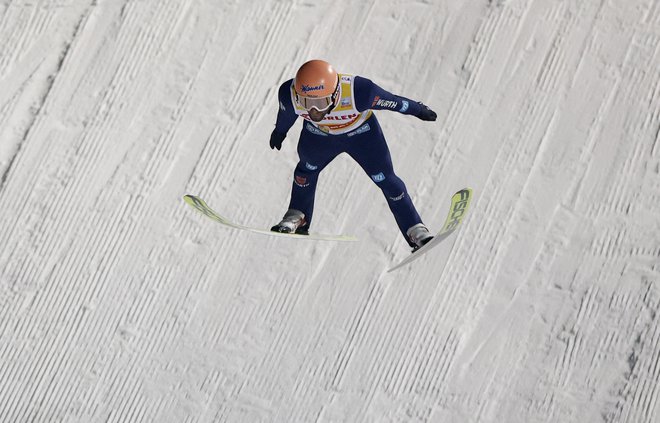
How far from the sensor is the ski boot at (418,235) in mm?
6590

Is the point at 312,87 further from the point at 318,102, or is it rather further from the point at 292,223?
the point at 292,223

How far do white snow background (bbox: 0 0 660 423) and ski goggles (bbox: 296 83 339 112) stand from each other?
1.90 metres

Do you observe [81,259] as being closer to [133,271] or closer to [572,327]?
[133,271]

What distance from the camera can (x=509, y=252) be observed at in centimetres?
737

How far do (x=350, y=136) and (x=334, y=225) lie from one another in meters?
1.50

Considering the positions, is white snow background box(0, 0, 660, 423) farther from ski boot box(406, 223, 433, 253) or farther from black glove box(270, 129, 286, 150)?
black glove box(270, 129, 286, 150)

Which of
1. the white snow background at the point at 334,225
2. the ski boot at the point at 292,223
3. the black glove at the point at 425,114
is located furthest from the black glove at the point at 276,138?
the white snow background at the point at 334,225

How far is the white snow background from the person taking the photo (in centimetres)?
710

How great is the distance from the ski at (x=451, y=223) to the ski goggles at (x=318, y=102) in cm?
110

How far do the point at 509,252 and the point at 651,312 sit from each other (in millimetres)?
1045

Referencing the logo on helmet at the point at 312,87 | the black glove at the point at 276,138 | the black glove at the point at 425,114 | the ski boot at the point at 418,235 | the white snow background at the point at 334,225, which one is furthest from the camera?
the white snow background at the point at 334,225

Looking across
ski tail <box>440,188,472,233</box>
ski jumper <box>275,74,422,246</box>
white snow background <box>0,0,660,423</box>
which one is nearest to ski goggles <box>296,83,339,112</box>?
ski jumper <box>275,74,422,246</box>

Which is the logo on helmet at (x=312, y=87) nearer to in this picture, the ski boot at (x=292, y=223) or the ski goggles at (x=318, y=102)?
the ski goggles at (x=318, y=102)

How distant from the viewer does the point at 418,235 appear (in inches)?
260
